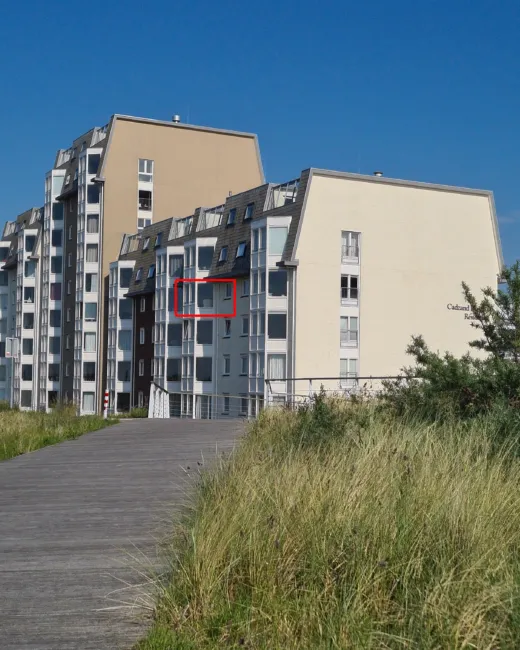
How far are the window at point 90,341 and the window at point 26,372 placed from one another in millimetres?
14110

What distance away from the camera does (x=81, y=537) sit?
8.09 m

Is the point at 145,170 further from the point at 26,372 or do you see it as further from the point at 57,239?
the point at 26,372

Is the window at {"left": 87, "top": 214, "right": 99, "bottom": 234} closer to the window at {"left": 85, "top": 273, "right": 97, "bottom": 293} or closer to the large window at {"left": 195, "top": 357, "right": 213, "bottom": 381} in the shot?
the window at {"left": 85, "top": 273, "right": 97, "bottom": 293}

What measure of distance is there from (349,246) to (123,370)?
25.3 m

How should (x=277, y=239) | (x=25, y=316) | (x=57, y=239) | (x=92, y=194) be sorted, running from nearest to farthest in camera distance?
(x=277, y=239)
(x=92, y=194)
(x=57, y=239)
(x=25, y=316)

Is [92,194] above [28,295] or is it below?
above

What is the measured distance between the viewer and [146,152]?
78.6 metres

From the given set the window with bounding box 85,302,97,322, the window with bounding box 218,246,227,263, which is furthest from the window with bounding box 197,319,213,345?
the window with bounding box 85,302,97,322

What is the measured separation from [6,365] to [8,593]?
3803 inches

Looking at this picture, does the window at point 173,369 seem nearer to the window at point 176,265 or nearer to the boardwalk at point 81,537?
the window at point 176,265

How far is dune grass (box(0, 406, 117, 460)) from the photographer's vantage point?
17.6 meters

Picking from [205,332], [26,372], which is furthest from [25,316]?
[205,332]

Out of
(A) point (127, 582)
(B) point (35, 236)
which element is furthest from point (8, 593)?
(B) point (35, 236)

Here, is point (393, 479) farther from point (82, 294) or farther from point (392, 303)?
point (82, 294)
